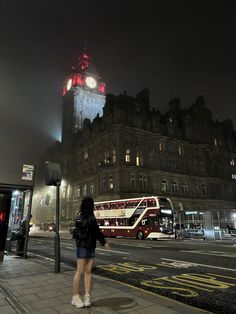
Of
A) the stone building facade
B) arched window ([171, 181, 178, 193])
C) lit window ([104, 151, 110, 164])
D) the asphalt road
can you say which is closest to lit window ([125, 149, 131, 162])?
the stone building facade

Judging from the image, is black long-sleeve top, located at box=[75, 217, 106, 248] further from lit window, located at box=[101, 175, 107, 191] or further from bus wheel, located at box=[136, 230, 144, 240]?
lit window, located at box=[101, 175, 107, 191]

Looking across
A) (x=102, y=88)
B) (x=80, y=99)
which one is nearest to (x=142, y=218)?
(x=80, y=99)

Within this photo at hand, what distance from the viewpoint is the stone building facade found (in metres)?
52.5

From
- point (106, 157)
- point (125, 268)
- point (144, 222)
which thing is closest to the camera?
point (125, 268)

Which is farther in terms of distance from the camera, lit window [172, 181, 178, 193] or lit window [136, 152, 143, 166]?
lit window [172, 181, 178, 193]

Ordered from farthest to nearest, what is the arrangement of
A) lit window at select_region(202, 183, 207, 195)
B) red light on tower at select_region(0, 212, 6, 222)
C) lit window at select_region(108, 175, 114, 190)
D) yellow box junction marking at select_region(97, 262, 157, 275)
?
lit window at select_region(202, 183, 207, 195) < lit window at select_region(108, 175, 114, 190) < red light on tower at select_region(0, 212, 6, 222) < yellow box junction marking at select_region(97, 262, 157, 275)

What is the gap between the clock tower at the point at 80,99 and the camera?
80.6 m

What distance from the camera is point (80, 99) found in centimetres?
8562

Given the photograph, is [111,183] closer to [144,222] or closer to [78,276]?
[144,222]

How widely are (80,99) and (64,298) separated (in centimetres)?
8382

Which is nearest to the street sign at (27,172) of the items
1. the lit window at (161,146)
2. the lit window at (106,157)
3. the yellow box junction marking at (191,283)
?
the yellow box junction marking at (191,283)

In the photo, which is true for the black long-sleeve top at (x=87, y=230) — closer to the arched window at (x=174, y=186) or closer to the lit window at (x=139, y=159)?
the lit window at (x=139, y=159)

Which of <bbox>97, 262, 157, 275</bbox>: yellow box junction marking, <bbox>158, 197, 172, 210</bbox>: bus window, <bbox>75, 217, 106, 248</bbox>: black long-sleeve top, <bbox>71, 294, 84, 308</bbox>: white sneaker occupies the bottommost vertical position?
<bbox>97, 262, 157, 275</bbox>: yellow box junction marking

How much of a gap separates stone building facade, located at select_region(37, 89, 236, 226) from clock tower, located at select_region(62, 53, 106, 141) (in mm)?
8744
